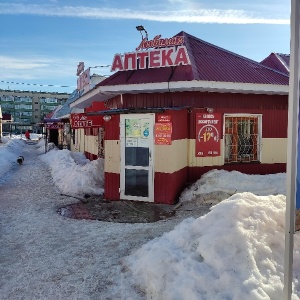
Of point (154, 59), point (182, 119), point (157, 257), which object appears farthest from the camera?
point (154, 59)

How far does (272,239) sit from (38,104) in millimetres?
100664

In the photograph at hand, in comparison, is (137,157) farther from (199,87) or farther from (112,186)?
(199,87)

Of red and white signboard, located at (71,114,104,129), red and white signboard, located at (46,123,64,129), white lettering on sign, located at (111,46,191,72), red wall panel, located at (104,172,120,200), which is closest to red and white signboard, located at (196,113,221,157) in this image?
white lettering on sign, located at (111,46,191,72)

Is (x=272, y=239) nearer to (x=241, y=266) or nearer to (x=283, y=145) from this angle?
(x=241, y=266)

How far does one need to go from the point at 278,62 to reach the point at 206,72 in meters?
4.98

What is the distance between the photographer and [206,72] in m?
9.34

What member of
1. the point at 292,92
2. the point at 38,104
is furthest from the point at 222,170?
the point at 38,104

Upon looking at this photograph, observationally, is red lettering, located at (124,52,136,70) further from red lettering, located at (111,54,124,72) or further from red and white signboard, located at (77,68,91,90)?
red and white signboard, located at (77,68,91,90)

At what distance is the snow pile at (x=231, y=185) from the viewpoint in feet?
28.9

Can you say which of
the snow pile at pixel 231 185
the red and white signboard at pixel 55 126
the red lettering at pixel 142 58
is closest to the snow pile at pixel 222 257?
the snow pile at pixel 231 185

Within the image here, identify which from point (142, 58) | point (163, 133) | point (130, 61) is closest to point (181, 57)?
point (142, 58)

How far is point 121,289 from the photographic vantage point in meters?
4.20

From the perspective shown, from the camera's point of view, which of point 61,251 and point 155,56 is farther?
point 155,56

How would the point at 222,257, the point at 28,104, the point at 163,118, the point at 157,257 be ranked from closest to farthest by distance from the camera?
the point at 222,257 < the point at 157,257 < the point at 163,118 < the point at 28,104
